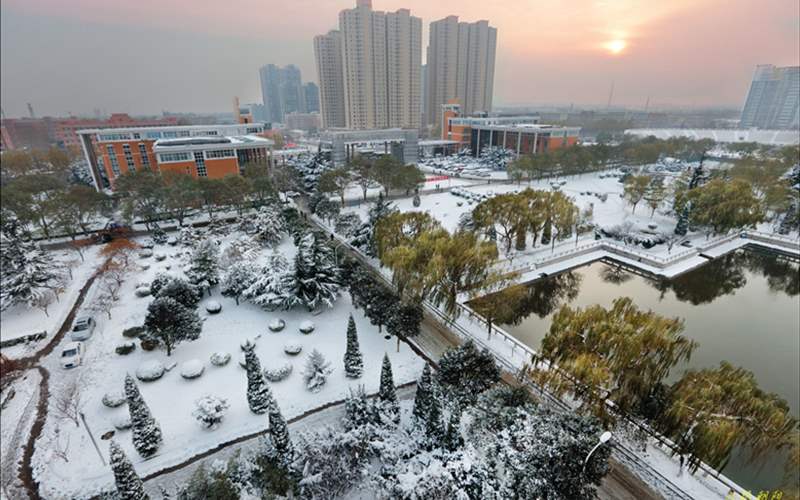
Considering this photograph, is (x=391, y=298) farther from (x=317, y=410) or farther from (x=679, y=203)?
(x=679, y=203)

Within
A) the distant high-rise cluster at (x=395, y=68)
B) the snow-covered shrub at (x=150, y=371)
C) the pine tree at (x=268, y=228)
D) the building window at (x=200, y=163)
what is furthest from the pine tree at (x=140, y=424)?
the distant high-rise cluster at (x=395, y=68)

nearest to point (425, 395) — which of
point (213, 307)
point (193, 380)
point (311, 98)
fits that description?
point (193, 380)

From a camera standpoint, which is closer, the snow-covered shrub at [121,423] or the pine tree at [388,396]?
the pine tree at [388,396]

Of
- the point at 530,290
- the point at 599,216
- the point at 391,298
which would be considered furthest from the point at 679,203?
the point at 391,298

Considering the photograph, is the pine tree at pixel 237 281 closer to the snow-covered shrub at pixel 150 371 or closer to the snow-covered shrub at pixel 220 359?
the snow-covered shrub at pixel 220 359

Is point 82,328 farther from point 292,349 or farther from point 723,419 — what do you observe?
point 723,419

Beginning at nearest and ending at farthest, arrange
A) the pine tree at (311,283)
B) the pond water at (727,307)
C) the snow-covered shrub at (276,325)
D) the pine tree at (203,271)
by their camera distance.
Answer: the pond water at (727,307)
the snow-covered shrub at (276,325)
the pine tree at (311,283)
the pine tree at (203,271)
